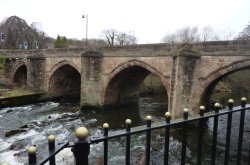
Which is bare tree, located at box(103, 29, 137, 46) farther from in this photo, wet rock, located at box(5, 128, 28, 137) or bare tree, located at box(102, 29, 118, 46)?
wet rock, located at box(5, 128, 28, 137)

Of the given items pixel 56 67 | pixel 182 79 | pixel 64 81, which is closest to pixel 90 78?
pixel 56 67

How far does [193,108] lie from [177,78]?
2.14 m

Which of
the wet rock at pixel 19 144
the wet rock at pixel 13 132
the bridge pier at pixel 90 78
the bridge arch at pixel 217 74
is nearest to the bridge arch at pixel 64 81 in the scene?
the bridge pier at pixel 90 78

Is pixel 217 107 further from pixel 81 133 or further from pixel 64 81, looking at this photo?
pixel 64 81

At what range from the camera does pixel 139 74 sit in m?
21.0

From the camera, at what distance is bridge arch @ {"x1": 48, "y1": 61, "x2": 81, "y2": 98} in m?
23.0

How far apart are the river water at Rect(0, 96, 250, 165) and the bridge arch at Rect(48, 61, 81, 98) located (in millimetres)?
2543

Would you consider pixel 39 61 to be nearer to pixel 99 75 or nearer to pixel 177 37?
pixel 99 75

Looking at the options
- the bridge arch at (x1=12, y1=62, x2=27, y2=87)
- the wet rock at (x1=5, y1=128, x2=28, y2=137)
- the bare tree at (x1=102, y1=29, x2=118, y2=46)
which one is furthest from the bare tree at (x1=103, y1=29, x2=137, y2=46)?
the wet rock at (x1=5, y1=128, x2=28, y2=137)

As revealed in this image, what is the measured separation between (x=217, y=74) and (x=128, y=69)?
6.91m

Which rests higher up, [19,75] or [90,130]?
[19,75]

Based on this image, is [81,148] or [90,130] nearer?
[81,148]

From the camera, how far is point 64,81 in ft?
81.6

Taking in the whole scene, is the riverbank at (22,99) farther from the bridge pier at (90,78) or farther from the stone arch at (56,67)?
the bridge pier at (90,78)
